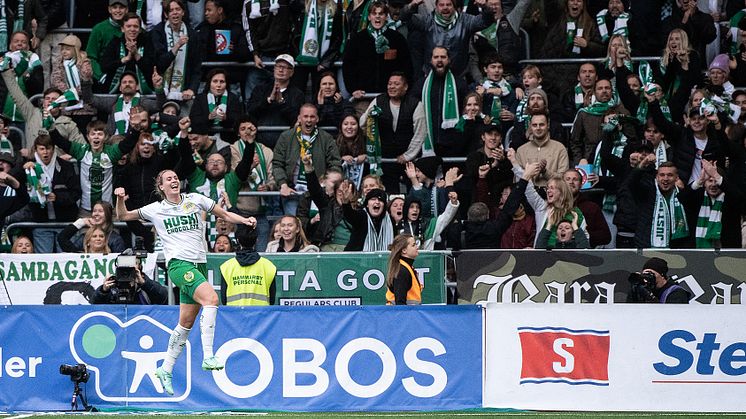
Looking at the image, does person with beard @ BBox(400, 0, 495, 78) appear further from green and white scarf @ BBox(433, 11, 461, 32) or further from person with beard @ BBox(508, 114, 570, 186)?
person with beard @ BBox(508, 114, 570, 186)

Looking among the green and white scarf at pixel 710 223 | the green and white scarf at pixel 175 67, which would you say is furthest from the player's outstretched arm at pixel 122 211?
the green and white scarf at pixel 710 223

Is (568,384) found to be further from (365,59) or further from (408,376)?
(365,59)

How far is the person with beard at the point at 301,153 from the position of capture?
739 inches

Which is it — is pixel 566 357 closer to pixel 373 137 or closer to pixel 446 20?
pixel 373 137

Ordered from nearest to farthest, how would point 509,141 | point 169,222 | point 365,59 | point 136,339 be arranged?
point 169,222, point 136,339, point 509,141, point 365,59

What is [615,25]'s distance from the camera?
20078 millimetres

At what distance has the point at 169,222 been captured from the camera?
14.1 metres

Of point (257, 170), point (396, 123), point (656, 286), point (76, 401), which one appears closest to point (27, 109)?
point (257, 170)

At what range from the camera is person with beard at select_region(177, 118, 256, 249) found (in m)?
18.5

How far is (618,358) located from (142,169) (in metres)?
8.10

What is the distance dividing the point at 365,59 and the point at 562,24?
131 inches

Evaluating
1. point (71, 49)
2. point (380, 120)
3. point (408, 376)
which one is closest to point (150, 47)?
point (71, 49)

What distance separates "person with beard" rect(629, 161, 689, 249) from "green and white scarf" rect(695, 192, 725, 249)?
0.22m

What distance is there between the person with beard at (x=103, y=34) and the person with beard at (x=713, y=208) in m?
9.69
